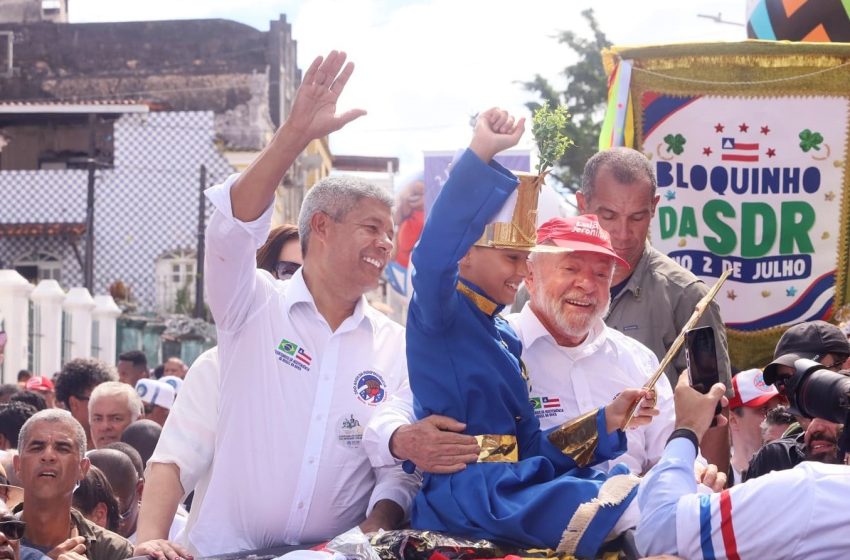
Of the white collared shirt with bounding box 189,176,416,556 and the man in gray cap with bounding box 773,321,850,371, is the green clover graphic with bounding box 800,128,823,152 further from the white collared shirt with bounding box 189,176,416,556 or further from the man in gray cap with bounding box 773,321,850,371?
the white collared shirt with bounding box 189,176,416,556

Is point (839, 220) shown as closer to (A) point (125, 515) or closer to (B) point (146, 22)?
(A) point (125, 515)

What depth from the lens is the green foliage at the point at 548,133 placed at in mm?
4199

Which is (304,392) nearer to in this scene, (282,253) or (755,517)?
(282,253)

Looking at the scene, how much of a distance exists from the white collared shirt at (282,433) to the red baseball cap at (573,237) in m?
0.74

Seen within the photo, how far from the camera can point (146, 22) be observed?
A: 3750 centimetres

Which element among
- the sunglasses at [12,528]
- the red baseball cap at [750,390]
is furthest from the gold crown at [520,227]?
the red baseball cap at [750,390]

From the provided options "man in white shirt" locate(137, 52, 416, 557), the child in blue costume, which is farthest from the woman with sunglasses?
the child in blue costume

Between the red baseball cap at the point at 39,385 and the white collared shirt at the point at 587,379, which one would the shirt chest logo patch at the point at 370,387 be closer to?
the white collared shirt at the point at 587,379

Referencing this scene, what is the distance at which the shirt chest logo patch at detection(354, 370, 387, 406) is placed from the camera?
455 cm

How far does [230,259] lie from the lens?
430cm

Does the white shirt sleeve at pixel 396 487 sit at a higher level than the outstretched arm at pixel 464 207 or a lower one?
lower

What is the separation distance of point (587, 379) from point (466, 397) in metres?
0.65

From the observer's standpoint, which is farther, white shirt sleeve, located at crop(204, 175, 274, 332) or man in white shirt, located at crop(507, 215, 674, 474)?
man in white shirt, located at crop(507, 215, 674, 474)

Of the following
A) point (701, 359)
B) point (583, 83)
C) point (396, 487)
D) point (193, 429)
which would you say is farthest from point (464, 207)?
point (583, 83)
